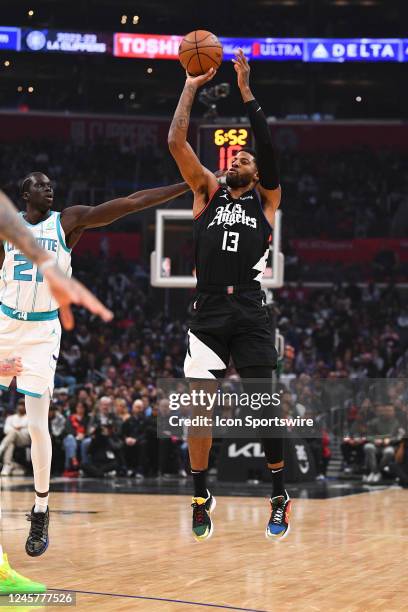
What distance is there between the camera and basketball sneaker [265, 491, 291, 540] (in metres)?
6.57

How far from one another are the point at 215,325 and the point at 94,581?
1.84 m

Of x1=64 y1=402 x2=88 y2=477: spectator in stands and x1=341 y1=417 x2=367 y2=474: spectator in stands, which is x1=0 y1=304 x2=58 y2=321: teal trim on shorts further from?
x1=341 y1=417 x2=367 y2=474: spectator in stands

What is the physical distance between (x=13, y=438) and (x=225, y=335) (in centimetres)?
1188

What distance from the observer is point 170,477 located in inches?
698

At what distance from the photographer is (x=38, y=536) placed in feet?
22.8

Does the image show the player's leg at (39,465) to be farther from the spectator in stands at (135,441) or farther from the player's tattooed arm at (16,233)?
the spectator in stands at (135,441)

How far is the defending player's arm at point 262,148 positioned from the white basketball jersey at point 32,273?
137 cm

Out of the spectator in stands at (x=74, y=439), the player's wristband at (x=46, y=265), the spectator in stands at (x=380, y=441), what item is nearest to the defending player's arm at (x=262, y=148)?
the player's wristband at (x=46, y=265)

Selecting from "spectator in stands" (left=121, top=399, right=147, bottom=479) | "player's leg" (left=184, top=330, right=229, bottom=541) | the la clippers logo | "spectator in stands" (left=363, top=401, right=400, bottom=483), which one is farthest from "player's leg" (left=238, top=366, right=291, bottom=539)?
"spectator in stands" (left=121, top=399, right=147, bottom=479)

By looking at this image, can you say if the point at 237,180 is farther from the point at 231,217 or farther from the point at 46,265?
the point at 46,265

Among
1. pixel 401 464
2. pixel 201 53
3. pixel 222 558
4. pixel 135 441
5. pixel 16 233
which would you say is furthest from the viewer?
pixel 135 441

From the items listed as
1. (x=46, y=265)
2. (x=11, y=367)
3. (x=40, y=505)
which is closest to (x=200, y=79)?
(x=11, y=367)

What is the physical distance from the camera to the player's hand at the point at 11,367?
6738 millimetres

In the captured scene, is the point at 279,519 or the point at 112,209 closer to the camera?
the point at 279,519
